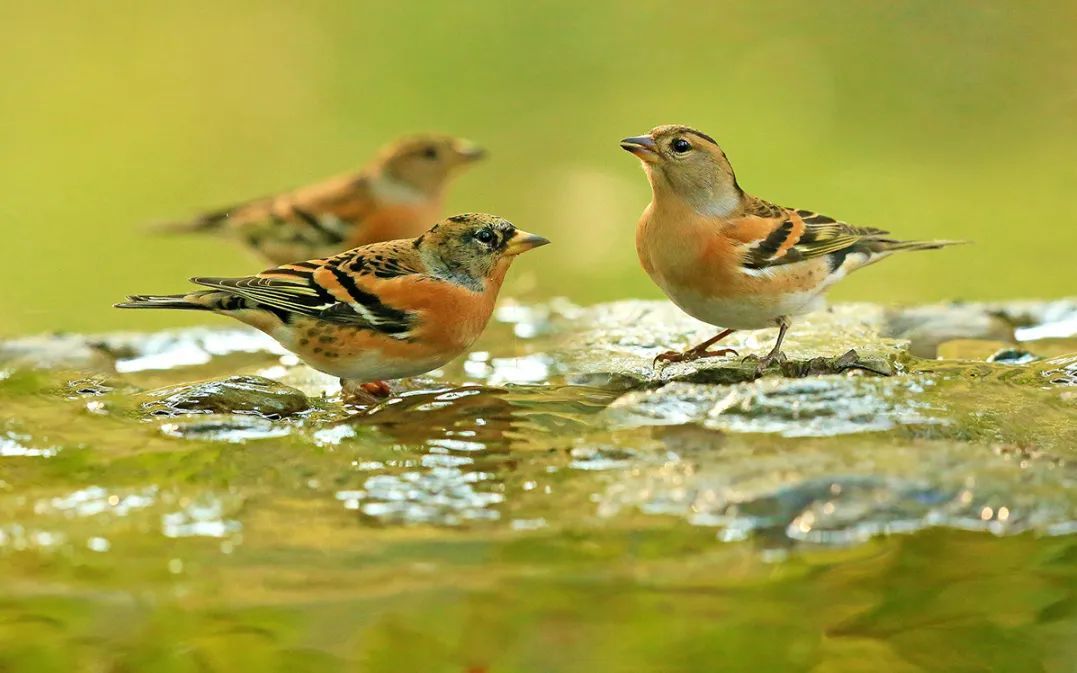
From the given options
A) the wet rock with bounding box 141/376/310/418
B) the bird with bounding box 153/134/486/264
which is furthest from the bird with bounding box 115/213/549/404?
the bird with bounding box 153/134/486/264

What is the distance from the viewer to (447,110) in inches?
595

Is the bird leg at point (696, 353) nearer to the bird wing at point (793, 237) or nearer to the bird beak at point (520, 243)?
the bird wing at point (793, 237)

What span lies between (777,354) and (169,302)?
7.65 ft

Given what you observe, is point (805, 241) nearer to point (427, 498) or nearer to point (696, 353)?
point (696, 353)

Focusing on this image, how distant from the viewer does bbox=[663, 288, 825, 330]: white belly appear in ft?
17.5

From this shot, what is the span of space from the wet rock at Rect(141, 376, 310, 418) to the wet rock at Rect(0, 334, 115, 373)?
0.97m

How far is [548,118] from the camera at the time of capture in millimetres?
15531

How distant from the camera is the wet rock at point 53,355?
5.85 metres

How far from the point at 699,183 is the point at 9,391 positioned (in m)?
2.80

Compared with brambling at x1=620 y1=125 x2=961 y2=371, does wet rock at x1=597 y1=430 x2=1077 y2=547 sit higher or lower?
lower

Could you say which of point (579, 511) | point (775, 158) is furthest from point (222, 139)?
point (579, 511)

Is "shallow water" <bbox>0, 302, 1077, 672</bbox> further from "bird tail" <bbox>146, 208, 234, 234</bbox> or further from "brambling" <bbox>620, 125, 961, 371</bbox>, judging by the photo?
"bird tail" <bbox>146, 208, 234, 234</bbox>

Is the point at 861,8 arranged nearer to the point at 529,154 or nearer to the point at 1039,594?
the point at 529,154

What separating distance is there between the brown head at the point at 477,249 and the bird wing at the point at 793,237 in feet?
2.86
